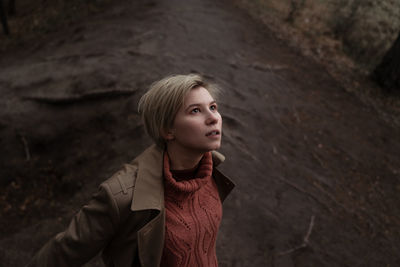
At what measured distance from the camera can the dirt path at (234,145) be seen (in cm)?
332

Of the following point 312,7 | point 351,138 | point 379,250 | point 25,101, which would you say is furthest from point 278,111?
point 312,7

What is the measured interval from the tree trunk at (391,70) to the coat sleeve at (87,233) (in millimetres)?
6858

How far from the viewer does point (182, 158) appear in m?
1.48

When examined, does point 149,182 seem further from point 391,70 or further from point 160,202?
point 391,70

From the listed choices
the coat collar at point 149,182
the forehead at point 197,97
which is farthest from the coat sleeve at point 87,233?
the forehead at point 197,97

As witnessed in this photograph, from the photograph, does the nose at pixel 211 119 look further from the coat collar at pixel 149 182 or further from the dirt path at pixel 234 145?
the dirt path at pixel 234 145

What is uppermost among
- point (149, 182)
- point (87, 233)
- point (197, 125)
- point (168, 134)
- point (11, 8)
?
point (197, 125)

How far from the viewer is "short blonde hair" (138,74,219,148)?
139cm

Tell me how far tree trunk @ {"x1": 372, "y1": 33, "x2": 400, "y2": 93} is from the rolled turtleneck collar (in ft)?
21.0

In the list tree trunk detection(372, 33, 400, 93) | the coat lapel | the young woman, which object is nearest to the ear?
the young woman

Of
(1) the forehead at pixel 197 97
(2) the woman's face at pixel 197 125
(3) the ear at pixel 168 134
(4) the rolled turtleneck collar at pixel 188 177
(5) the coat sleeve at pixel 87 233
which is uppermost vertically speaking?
(1) the forehead at pixel 197 97

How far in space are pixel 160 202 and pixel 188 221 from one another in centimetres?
18

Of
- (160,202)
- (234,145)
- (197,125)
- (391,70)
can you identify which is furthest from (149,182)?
(391,70)

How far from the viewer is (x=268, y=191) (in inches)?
144
